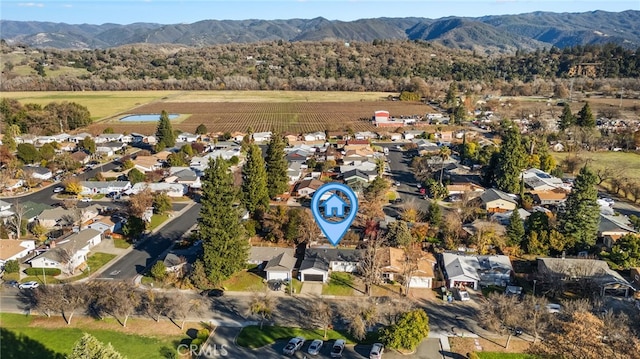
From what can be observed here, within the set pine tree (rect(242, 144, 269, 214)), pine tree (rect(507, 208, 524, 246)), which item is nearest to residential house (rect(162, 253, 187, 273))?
pine tree (rect(242, 144, 269, 214))

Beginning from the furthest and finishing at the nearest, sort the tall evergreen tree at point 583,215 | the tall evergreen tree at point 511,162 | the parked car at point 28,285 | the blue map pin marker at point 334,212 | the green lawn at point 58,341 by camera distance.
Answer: the tall evergreen tree at point 511,162, the tall evergreen tree at point 583,215, the parked car at point 28,285, the blue map pin marker at point 334,212, the green lawn at point 58,341

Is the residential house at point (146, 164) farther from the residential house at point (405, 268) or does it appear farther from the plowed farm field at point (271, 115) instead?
the residential house at point (405, 268)

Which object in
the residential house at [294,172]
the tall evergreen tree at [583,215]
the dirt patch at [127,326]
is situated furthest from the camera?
the residential house at [294,172]

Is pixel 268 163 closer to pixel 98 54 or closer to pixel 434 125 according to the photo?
pixel 434 125

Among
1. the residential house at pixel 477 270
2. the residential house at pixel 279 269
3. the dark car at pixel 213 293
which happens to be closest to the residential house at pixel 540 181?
the residential house at pixel 477 270

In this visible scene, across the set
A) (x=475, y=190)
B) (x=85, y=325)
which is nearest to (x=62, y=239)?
(x=85, y=325)

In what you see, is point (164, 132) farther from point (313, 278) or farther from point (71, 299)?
point (313, 278)
